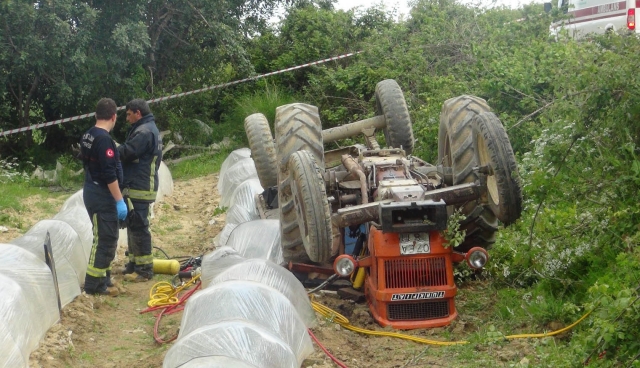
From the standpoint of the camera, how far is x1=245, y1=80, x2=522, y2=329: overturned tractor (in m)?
6.01

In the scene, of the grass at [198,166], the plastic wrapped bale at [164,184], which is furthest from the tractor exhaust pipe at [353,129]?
the grass at [198,166]

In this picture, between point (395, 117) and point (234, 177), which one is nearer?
point (395, 117)

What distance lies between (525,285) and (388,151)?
5.85ft

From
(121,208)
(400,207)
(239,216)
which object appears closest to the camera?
(400,207)

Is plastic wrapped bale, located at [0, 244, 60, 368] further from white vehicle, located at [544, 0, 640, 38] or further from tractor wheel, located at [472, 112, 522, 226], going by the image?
white vehicle, located at [544, 0, 640, 38]

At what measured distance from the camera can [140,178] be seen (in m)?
8.25

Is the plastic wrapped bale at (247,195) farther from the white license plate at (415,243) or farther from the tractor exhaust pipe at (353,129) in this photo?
the white license plate at (415,243)

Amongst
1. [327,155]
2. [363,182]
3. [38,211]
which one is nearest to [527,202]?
[363,182]

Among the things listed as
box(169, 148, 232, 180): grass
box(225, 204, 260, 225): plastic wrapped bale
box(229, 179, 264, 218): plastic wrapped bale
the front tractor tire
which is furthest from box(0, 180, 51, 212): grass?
the front tractor tire

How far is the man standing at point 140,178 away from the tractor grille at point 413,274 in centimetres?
320

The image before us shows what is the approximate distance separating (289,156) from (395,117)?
2.49 metres

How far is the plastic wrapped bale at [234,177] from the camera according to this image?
38.0 feet

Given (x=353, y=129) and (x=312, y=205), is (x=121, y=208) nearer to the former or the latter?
(x=312, y=205)

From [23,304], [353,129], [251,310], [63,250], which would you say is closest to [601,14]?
[353,129]
